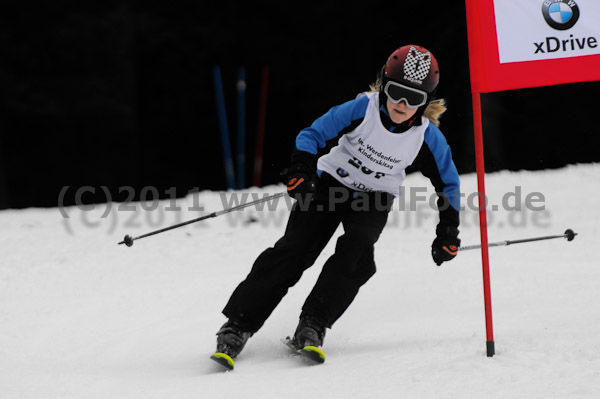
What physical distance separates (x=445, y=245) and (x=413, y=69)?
82 centimetres

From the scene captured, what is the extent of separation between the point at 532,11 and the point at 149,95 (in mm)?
11643

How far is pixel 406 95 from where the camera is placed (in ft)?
10.3

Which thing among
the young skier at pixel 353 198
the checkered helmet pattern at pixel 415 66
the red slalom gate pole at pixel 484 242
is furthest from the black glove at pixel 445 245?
the checkered helmet pattern at pixel 415 66

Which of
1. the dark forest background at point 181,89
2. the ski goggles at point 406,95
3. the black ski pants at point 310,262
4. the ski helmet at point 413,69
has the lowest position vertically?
the black ski pants at point 310,262

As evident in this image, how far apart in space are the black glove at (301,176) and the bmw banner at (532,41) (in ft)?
2.70

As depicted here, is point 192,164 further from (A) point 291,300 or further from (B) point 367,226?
(B) point 367,226

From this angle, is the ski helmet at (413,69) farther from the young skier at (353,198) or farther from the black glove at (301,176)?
the black glove at (301,176)

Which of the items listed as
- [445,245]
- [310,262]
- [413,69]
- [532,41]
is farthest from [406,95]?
[310,262]

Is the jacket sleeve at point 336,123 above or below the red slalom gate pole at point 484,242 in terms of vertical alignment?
above

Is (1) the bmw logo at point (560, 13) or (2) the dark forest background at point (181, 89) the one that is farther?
(2) the dark forest background at point (181, 89)

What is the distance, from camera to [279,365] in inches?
125

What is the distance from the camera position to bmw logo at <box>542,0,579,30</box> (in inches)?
118

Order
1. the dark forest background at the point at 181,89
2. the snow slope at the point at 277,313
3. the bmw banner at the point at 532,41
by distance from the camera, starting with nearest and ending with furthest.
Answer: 1. the snow slope at the point at 277,313
2. the bmw banner at the point at 532,41
3. the dark forest background at the point at 181,89

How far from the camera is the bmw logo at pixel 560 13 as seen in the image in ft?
9.86
